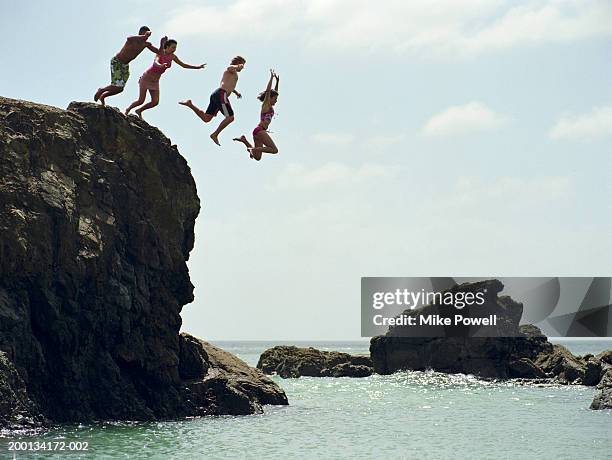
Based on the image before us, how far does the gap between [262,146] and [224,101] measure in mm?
2038

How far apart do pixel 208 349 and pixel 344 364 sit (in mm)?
42393

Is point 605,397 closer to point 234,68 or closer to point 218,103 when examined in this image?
point 218,103

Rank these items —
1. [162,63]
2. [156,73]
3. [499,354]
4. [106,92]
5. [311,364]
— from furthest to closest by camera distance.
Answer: [311,364]
[499,354]
[106,92]
[156,73]
[162,63]

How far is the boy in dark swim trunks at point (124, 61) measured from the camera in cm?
3038

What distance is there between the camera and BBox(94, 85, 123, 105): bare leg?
105 feet

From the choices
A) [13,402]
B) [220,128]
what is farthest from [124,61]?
[13,402]

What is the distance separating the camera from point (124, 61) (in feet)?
103

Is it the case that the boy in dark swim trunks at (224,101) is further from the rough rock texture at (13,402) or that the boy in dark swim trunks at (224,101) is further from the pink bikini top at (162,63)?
the rough rock texture at (13,402)

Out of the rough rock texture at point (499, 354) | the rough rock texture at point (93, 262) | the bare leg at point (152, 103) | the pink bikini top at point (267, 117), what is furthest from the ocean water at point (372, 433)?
the rough rock texture at point (499, 354)

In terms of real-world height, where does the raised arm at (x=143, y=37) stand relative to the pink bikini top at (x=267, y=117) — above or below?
above

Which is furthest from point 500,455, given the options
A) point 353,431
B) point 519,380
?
point 519,380

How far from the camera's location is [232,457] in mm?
25312

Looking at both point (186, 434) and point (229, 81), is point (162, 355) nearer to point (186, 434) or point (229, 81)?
point (186, 434)

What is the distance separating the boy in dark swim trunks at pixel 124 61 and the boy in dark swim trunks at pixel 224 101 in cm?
531
